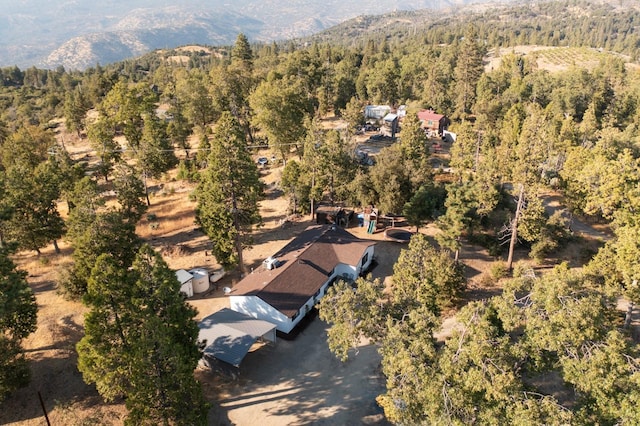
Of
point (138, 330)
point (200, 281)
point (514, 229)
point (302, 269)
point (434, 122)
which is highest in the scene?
point (434, 122)

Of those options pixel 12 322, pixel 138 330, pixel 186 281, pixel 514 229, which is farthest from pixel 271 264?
pixel 514 229

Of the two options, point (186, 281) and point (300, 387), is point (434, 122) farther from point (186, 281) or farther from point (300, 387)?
point (300, 387)

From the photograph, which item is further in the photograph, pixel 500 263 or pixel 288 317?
pixel 500 263

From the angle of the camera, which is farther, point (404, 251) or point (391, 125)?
point (391, 125)

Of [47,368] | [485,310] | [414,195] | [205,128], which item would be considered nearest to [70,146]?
[205,128]

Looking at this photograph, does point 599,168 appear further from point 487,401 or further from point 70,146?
point 70,146

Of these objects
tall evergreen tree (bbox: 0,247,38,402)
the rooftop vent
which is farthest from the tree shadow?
tall evergreen tree (bbox: 0,247,38,402)

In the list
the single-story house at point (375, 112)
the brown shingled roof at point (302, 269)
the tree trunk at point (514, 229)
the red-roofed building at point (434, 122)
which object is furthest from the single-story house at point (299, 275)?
the single-story house at point (375, 112)
